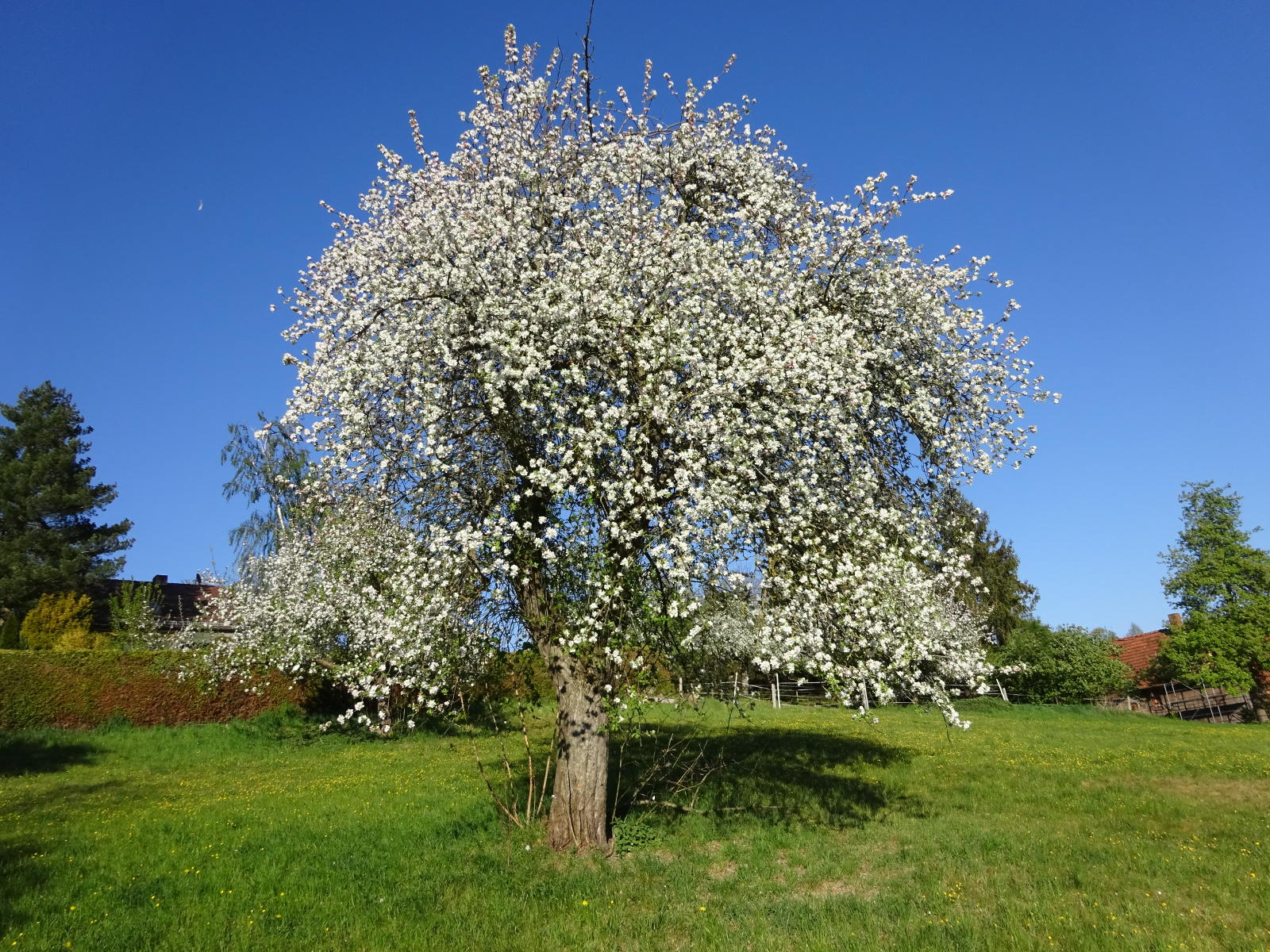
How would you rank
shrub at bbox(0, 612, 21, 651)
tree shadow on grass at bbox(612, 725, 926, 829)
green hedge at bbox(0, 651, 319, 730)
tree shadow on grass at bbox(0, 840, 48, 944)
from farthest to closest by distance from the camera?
shrub at bbox(0, 612, 21, 651) < green hedge at bbox(0, 651, 319, 730) < tree shadow on grass at bbox(612, 725, 926, 829) < tree shadow on grass at bbox(0, 840, 48, 944)

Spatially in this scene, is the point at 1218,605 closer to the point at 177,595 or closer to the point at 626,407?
the point at 626,407

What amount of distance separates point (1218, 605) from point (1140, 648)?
1196cm

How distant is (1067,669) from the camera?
43.0 metres

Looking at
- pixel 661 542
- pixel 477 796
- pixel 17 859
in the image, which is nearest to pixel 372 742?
pixel 477 796

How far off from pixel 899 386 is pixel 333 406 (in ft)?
30.1

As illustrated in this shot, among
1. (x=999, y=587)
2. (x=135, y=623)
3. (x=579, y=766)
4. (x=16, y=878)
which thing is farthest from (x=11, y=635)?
(x=999, y=587)

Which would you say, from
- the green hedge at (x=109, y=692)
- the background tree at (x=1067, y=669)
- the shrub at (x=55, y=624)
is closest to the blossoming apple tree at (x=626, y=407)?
the green hedge at (x=109, y=692)

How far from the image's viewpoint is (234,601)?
3114cm

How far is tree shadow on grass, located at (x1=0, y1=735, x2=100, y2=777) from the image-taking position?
73.3ft

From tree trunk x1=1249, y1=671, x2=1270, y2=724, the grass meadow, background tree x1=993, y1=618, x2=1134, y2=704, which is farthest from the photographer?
background tree x1=993, y1=618, x2=1134, y2=704

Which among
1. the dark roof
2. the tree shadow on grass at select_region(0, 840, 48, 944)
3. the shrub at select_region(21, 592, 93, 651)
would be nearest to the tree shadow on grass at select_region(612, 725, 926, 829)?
the tree shadow on grass at select_region(0, 840, 48, 944)

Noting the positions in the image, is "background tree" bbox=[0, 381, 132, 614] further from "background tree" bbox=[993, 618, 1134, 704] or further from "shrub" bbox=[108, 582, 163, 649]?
"background tree" bbox=[993, 618, 1134, 704]

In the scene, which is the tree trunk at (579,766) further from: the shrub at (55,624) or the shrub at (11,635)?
the shrub at (11,635)

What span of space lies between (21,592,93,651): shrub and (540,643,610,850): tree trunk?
1302 inches
